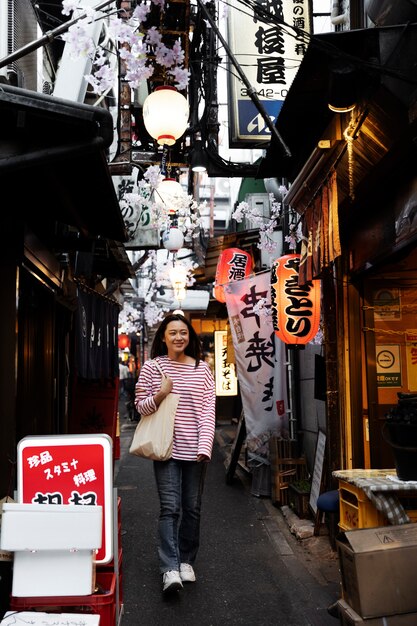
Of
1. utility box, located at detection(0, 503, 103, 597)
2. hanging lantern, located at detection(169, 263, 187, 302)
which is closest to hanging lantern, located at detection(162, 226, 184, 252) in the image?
hanging lantern, located at detection(169, 263, 187, 302)

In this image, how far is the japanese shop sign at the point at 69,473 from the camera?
13.5 ft

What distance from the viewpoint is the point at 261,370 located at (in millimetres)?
11367

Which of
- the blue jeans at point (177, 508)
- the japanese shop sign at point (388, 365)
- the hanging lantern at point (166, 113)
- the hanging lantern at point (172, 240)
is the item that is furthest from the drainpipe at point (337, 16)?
the hanging lantern at point (172, 240)

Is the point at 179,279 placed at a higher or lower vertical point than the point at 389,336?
higher

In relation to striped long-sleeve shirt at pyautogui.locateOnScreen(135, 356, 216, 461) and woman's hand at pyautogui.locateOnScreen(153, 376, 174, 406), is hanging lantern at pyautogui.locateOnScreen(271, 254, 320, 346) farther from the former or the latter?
woman's hand at pyautogui.locateOnScreen(153, 376, 174, 406)

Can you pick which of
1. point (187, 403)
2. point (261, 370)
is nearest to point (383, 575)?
point (187, 403)

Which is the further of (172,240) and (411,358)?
(172,240)

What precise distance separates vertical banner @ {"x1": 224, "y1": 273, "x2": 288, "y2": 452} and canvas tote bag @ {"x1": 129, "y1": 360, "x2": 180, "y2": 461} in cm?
527

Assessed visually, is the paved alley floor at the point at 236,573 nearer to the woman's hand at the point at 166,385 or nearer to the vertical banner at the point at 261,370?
the vertical banner at the point at 261,370

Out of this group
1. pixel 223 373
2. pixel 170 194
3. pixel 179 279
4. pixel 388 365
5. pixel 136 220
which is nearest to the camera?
pixel 388 365

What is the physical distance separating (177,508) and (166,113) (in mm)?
6228

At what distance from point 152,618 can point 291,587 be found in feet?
5.71

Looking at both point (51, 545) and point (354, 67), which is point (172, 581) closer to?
point (51, 545)

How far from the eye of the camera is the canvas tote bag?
609 centimetres
